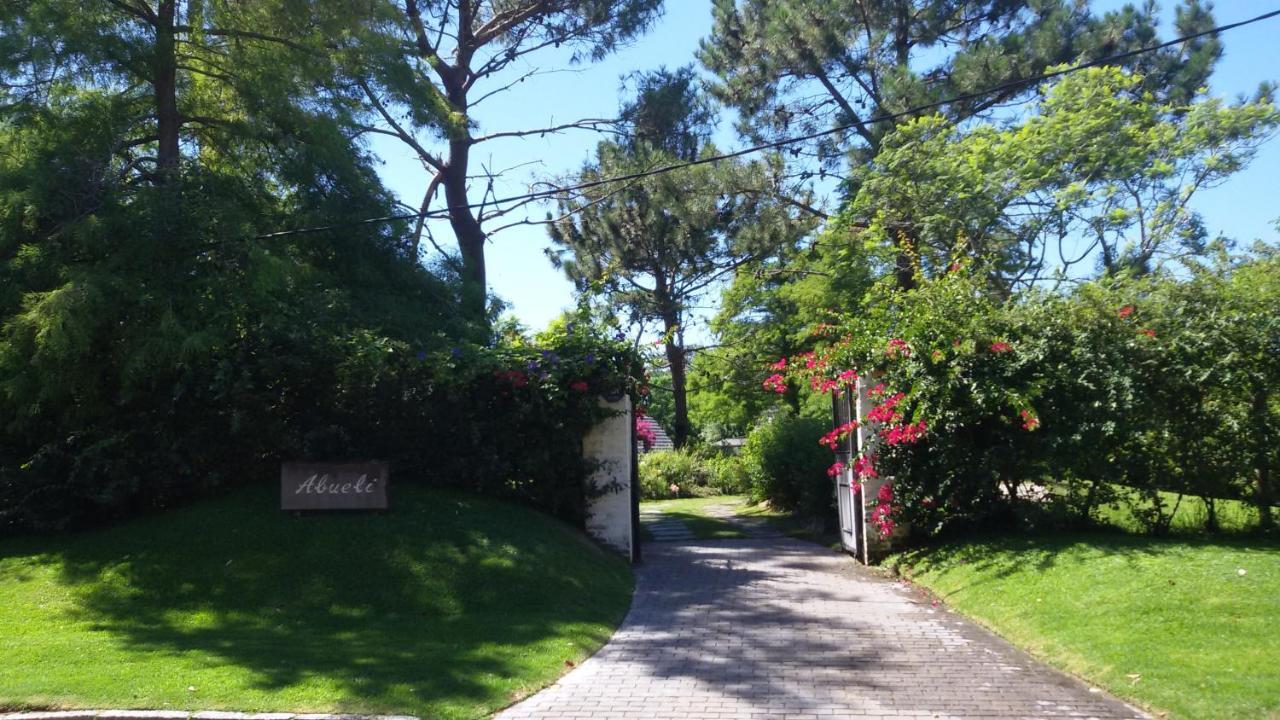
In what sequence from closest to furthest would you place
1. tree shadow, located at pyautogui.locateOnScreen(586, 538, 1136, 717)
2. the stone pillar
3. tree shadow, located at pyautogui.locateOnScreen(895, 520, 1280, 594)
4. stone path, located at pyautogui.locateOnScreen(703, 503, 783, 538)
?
tree shadow, located at pyautogui.locateOnScreen(586, 538, 1136, 717) < tree shadow, located at pyautogui.locateOnScreen(895, 520, 1280, 594) < the stone pillar < stone path, located at pyautogui.locateOnScreen(703, 503, 783, 538)

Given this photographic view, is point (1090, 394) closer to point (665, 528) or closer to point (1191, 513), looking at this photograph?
point (1191, 513)

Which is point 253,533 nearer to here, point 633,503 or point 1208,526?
point 633,503

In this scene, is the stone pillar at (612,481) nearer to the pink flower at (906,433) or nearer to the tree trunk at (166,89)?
the pink flower at (906,433)

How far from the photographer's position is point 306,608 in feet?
34.8

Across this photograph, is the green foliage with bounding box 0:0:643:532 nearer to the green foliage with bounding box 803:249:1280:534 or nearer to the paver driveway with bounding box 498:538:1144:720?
the paver driveway with bounding box 498:538:1144:720

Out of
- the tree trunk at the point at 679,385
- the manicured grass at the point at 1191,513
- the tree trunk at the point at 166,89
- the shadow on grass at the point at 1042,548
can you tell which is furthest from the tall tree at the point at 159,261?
the tree trunk at the point at 679,385

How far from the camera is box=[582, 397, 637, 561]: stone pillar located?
47.1 feet

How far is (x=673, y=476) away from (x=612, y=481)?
15.6 m

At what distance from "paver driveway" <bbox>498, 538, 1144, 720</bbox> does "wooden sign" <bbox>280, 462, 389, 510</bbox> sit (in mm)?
3744

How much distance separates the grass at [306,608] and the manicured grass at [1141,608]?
13.5 feet

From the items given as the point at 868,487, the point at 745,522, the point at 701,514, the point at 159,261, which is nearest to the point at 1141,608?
the point at 868,487

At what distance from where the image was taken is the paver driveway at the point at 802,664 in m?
7.08

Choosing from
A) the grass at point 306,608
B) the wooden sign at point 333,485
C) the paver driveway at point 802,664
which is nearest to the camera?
the paver driveway at point 802,664

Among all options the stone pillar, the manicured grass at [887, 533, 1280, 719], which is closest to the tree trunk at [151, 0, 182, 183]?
the stone pillar
